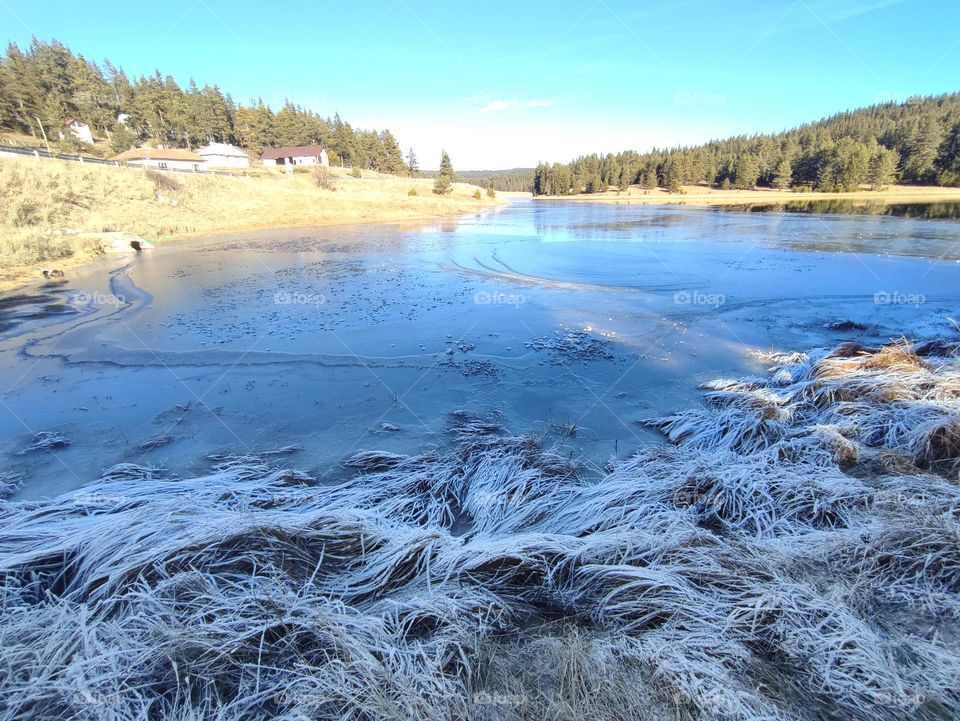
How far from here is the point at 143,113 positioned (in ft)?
222

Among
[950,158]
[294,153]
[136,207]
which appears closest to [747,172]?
[950,158]

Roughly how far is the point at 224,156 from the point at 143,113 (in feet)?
63.2

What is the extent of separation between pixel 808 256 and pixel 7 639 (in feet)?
65.8

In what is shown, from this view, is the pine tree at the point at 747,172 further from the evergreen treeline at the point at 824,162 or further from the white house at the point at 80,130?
the white house at the point at 80,130

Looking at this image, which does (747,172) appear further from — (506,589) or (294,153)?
(506,589)

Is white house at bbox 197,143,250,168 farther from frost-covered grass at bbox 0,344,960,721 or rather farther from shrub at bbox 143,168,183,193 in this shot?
frost-covered grass at bbox 0,344,960,721

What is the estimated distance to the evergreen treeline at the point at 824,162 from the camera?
62094mm

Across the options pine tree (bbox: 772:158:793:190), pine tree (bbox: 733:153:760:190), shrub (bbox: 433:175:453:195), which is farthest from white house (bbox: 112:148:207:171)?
pine tree (bbox: 772:158:793:190)

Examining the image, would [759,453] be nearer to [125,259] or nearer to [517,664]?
[517,664]

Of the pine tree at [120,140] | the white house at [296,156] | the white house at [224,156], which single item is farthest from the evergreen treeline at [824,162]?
the pine tree at [120,140]

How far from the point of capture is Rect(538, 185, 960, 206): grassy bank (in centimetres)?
4881

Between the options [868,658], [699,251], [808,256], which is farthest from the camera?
[699,251]

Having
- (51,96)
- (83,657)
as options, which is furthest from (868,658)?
(51,96)

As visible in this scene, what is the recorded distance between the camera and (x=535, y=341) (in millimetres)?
7812
